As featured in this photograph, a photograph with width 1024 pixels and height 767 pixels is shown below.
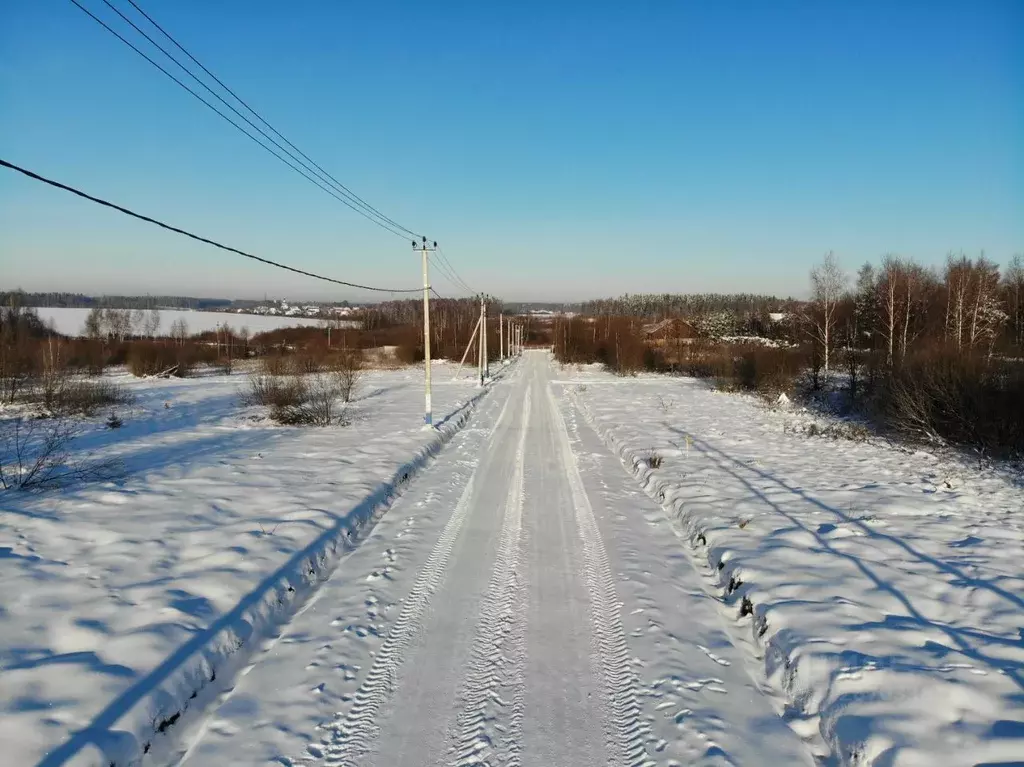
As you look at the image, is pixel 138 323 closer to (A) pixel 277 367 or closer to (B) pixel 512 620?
(A) pixel 277 367

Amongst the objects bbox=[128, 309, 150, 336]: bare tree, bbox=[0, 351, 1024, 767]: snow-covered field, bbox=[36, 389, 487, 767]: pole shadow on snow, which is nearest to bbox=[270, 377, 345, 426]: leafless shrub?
bbox=[0, 351, 1024, 767]: snow-covered field

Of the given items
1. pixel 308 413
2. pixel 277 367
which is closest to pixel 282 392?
pixel 308 413

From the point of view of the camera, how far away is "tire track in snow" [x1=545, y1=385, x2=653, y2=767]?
11.5 feet

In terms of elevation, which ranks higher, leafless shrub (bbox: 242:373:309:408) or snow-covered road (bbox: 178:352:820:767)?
leafless shrub (bbox: 242:373:309:408)

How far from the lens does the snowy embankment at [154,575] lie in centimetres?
365

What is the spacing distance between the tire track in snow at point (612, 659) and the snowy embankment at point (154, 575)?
9.46 ft

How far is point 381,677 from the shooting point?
13.8 feet

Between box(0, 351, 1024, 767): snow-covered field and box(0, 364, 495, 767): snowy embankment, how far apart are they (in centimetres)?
3

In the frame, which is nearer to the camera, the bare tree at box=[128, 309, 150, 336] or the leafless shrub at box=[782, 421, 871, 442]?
the leafless shrub at box=[782, 421, 871, 442]

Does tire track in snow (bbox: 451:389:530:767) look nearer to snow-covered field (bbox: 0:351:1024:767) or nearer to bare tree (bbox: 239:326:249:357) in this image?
snow-covered field (bbox: 0:351:1024:767)

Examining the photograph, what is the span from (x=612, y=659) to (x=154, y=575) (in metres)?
4.68

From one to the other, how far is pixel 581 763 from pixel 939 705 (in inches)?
100

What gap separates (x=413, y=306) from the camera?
16788 cm

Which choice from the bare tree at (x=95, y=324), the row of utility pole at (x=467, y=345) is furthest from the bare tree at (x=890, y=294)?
the bare tree at (x=95, y=324)
